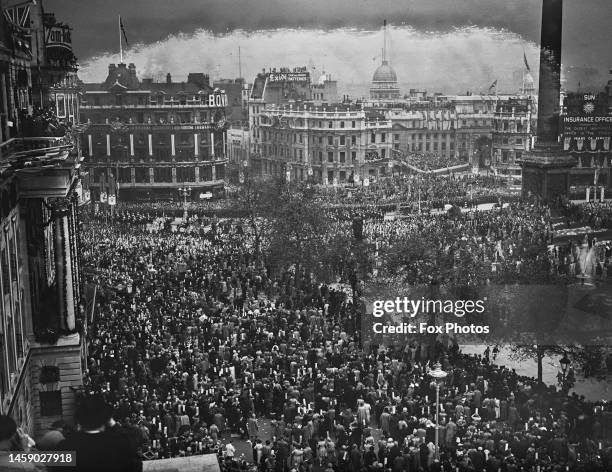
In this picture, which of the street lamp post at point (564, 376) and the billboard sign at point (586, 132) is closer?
the street lamp post at point (564, 376)

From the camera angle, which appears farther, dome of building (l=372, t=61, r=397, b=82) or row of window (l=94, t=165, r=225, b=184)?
A: row of window (l=94, t=165, r=225, b=184)

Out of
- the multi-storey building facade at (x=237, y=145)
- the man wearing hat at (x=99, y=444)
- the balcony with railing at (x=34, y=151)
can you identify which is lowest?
the man wearing hat at (x=99, y=444)

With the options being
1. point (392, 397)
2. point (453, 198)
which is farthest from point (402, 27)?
point (392, 397)

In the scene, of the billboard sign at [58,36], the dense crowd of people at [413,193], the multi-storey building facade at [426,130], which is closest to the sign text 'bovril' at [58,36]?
the billboard sign at [58,36]

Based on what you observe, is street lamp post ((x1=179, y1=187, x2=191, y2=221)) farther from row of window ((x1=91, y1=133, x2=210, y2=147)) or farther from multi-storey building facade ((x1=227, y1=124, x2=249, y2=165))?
multi-storey building facade ((x1=227, y1=124, x2=249, y2=165))

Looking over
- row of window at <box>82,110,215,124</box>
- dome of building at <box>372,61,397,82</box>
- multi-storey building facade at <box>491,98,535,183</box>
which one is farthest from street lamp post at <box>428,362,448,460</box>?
row of window at <box>82,110,215,124</box>

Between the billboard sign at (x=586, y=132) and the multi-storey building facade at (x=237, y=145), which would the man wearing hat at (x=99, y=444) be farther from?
the billboard sign at (x=586, y=132)

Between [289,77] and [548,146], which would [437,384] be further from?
[548,146]
